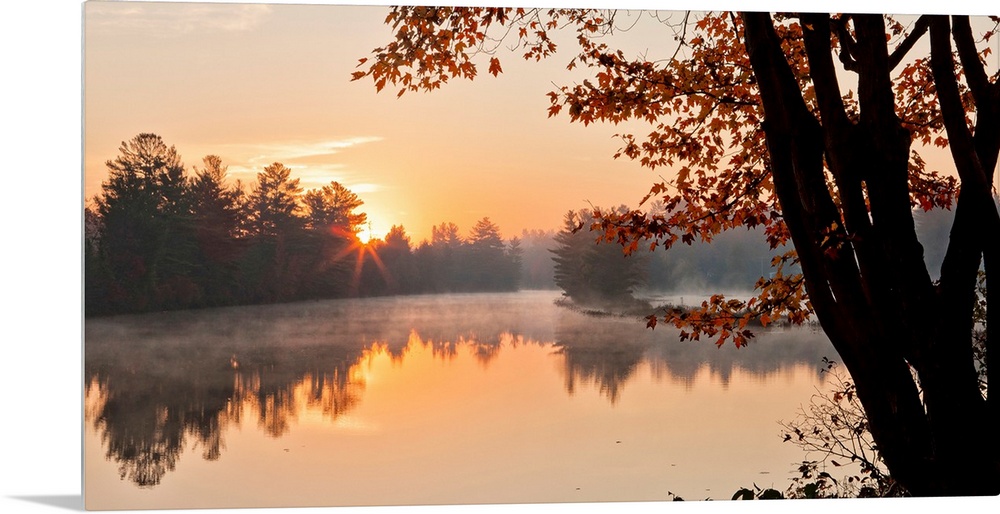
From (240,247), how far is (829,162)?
3.40 metres

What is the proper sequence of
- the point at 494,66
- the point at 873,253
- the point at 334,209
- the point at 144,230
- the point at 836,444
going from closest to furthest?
the point at 873,253 < the point at 144,230 < the point at 334,209 < the point at 494,66 < the point at 836,444

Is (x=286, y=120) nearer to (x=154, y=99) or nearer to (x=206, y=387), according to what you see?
(x=154, y=99)

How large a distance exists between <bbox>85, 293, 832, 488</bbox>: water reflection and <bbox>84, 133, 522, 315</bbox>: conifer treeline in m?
0.12

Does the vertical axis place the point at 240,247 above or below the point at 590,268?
above

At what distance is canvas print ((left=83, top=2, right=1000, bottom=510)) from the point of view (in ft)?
18.5

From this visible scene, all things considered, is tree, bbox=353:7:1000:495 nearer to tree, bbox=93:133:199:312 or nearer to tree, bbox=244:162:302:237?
tree, bbox=244:162:302:237

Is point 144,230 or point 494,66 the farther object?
point 494,66

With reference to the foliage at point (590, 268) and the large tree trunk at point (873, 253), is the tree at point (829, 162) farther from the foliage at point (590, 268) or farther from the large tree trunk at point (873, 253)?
the foliage at point (590, 268)

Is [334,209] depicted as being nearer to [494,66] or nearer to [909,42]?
[494,66]

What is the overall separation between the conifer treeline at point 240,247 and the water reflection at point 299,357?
12 centimetres

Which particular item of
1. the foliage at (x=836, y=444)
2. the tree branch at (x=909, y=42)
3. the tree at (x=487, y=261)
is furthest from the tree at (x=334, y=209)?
the tree branch at (x=909, y=42)

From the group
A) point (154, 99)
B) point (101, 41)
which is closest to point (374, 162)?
point (154, 99)

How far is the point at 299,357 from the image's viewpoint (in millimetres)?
5941

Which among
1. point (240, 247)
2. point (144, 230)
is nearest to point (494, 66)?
point (240, 247)
